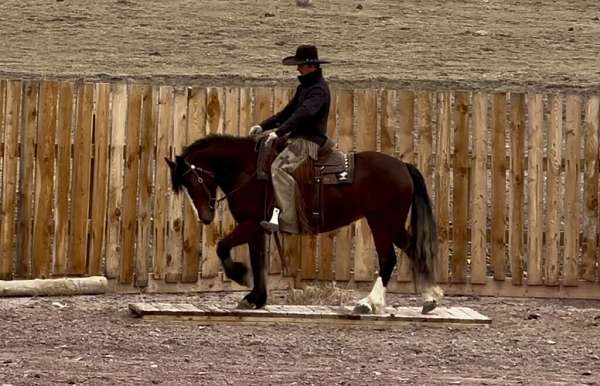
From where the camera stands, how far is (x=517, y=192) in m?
15.5

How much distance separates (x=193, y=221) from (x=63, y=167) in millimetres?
1395

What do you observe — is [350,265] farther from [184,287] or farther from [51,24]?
[51,24]

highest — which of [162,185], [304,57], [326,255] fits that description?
[304,57]

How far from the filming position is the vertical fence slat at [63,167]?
14.9m

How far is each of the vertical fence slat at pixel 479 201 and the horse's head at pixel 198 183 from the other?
3.17 meters

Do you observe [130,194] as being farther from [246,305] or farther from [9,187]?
[246,305]

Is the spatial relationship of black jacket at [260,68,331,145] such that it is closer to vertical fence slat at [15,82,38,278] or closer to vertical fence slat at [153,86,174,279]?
vertical fence slat at [153,86,174,279]

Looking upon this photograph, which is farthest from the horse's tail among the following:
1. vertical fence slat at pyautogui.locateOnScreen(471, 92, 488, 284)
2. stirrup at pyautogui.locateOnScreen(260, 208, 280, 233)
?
vertical fence slat at pyautogui.locateOnScreen(471, 92, 488, 284)

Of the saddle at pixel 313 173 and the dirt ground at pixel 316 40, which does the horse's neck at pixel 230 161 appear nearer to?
the saddle at pixel 313 173

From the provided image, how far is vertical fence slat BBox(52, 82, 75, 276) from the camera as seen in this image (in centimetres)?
1492

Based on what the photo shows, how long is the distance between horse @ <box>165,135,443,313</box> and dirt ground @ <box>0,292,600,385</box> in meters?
0.77

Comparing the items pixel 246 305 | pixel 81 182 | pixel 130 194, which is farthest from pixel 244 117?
pixel 246 305

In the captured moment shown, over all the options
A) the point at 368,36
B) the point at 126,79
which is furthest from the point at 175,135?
the point at 368,36

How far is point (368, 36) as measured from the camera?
110ft
